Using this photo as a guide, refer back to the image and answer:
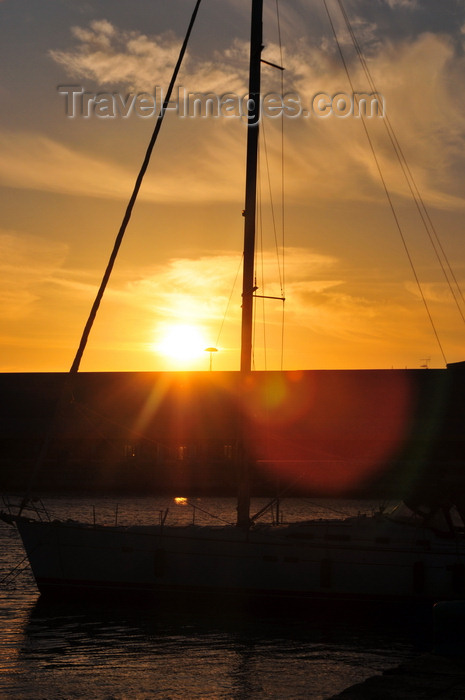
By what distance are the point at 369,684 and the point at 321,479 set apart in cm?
6583

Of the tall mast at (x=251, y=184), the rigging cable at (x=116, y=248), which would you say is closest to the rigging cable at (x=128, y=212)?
the rigging cable at (x=116, y=248)

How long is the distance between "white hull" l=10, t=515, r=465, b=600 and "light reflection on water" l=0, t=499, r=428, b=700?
0.71m

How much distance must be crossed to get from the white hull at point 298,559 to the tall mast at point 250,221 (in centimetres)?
101

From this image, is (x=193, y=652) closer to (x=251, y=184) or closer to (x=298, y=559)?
(x=298, y=559)

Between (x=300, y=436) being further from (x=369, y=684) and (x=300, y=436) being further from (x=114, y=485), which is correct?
(x=369, y=684)

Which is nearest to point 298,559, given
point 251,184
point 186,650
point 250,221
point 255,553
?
point 255,553

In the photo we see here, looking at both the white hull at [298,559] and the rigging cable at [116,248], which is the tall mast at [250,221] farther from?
the rigging cable at [116,248]

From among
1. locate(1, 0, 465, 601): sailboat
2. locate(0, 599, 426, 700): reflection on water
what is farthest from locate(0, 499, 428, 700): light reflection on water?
locate(1, 0, 465, 601): sailboat

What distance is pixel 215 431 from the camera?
252ft

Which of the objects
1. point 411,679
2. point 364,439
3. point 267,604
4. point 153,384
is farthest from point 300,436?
point 411,679

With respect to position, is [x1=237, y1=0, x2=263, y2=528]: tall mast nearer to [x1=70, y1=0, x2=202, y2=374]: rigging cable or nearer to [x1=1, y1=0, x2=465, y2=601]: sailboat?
[x1=1, y1=0, x2=465, y2=601]: sailboat

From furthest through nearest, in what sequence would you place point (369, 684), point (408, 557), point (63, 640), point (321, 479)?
point (321, 479) → point (408, 557) → point (63, 640) → point (369, 684)

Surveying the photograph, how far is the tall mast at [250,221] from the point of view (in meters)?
21.4

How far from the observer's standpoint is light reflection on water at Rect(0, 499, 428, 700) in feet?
50.9
